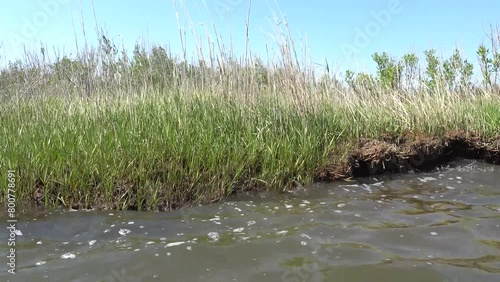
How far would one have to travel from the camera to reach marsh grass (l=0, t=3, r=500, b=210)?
357 centimetres

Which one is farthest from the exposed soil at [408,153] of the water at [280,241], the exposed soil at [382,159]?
the water at [280,241]

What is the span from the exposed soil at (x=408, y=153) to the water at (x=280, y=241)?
718mm

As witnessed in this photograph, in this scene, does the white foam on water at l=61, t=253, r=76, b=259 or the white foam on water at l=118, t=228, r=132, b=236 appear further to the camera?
the white foam on water at l=118, t=228, r=132, b=236

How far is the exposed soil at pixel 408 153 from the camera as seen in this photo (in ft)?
→ 14.9

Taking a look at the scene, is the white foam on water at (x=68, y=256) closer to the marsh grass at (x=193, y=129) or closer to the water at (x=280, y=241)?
the water at (x=280, y=241)

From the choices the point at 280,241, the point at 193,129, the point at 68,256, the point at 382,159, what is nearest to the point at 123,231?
the point at 68,256

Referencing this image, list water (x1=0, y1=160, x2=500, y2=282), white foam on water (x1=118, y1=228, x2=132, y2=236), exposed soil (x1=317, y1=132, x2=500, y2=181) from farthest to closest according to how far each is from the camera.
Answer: exposed soil (x1=317, y1=132, x2=500, y2=181) < white foam on water (x1=118, y1=228, x2=132, y2=236) < water (x1=0, y1=160, x2=500, y2=282)

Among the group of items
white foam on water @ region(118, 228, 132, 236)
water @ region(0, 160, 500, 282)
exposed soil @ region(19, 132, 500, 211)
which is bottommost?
water @ region(0, 160, 500, 282)

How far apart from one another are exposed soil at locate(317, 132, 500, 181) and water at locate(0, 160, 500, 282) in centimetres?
72

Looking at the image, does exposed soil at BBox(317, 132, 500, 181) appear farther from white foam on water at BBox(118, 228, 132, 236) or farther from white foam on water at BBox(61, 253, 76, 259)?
white foam on water at BBox(61, 253, 76, 259)

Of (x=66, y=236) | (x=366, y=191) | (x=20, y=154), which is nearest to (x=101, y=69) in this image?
(x=20, y=154)

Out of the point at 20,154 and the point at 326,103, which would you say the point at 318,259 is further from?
the point at 326,103

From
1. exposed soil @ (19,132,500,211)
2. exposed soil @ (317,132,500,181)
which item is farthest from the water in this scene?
exposed soil @ (317,132,500,181)

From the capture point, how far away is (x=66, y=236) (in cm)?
277
